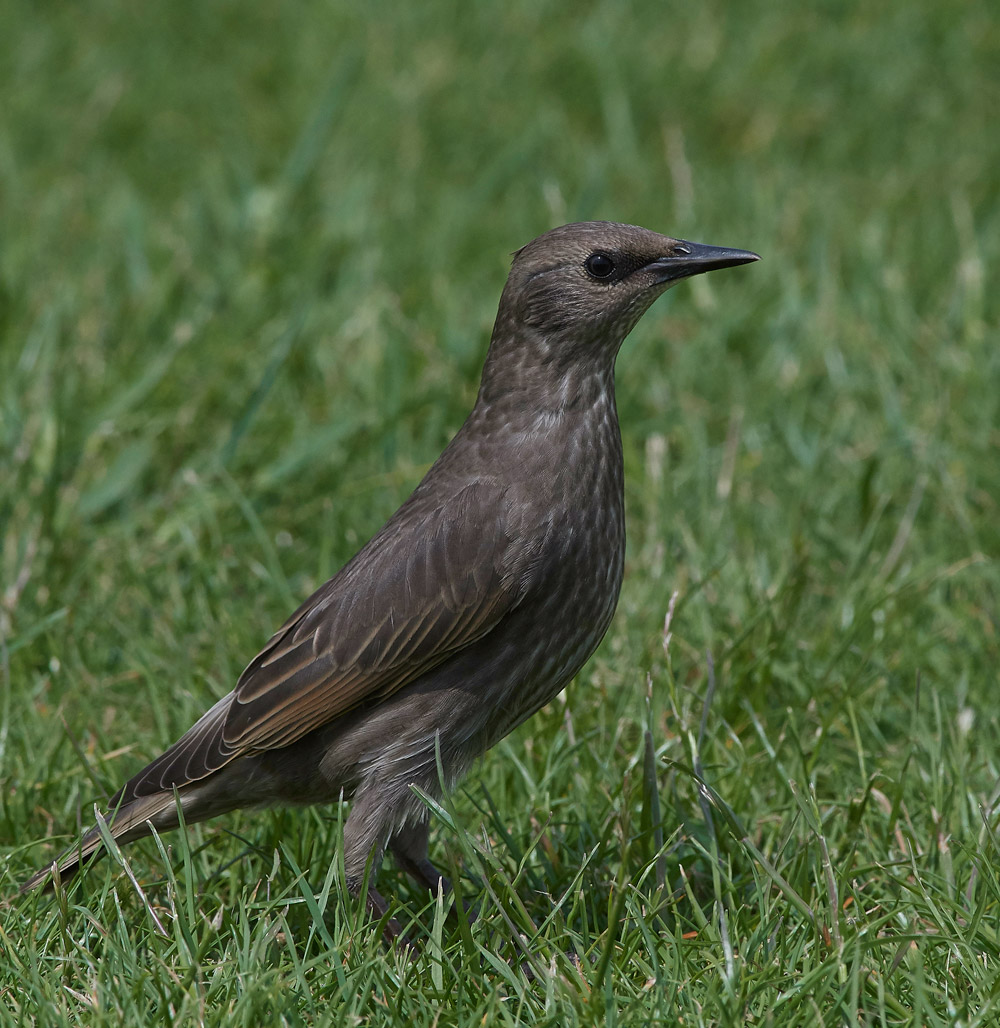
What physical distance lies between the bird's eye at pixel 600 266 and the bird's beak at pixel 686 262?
0.34 ft

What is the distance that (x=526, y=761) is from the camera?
170 inches

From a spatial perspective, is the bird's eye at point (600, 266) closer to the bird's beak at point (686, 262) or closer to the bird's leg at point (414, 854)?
the bird's beak at point (686, 262)

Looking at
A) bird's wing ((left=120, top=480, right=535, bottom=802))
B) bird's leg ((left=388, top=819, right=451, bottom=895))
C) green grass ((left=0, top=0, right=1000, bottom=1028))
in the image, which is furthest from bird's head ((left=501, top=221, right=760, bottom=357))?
bird's leg ((left=388, top=819, right=451, bottom=895))

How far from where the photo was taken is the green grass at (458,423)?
11.2ft

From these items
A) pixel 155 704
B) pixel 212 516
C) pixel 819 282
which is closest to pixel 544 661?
pixel 155 704

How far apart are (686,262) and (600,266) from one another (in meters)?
0.23

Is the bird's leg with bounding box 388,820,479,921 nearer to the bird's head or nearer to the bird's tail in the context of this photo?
the bird's tail

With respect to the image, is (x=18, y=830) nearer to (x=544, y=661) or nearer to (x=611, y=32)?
(x=544, y=661)

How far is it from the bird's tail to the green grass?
97mm

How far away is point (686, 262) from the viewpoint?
3.94 metres

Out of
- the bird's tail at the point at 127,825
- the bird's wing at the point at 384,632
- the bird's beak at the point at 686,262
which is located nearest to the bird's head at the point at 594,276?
the bird's beak at the point at 686,262

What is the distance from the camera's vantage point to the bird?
3744mm

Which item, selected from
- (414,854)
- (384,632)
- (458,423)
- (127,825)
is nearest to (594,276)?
(384,632)

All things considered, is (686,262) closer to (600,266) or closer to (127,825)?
(600,266)
